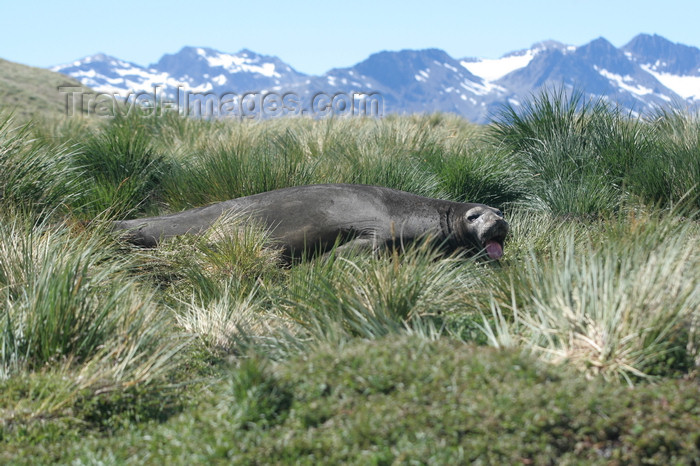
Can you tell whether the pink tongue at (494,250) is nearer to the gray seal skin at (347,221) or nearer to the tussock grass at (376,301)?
the gray seal skin at (347,221)

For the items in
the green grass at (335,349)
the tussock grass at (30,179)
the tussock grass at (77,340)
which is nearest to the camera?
the green grass at (335,349)

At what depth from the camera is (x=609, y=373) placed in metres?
3.39

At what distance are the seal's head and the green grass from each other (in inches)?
9.1

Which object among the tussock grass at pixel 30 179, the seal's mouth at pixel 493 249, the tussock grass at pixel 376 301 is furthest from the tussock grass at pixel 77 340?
the seal's mouth at pixel 493 249

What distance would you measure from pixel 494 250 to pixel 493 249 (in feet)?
0.04

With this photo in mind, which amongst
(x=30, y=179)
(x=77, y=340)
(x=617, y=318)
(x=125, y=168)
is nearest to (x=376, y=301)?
(x=617, y=318)

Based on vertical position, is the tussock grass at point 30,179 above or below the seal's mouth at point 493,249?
above

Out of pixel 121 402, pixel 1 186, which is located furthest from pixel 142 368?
pixel 1 186

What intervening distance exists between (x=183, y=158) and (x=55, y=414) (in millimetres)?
5941

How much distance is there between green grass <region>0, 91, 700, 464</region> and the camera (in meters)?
2.92

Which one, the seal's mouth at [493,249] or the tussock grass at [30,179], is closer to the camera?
the seal's mouth at [493,249]

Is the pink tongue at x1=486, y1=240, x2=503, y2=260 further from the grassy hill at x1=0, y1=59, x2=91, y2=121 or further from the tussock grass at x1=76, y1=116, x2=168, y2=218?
the grassy hill at x1=0, y1=59, x2=91, y2=121

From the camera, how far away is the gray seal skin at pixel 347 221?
6.04m

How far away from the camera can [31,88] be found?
24.5 metres
